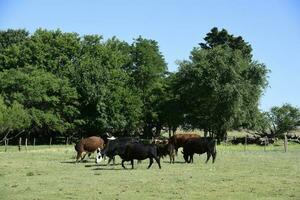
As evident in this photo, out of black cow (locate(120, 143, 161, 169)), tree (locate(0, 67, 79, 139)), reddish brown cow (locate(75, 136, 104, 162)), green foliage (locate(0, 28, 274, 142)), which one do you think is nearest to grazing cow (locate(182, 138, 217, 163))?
black cow (locate(120, 143, 161, 169))

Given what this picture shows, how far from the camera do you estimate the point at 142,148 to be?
25219 millimetres

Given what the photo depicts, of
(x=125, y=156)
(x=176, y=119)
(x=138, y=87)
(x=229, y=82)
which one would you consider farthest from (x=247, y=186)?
(x=138, y=87)

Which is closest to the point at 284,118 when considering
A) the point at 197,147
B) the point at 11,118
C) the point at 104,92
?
the point at 104,92

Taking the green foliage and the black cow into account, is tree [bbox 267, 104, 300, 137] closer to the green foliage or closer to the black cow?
the green foliage

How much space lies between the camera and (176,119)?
69125mm

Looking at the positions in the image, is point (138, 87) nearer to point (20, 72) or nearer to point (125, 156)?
point (20, 72)

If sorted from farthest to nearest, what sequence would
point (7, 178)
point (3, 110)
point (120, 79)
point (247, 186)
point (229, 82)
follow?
point (120, 79)
point (229, 82)
point (3, 110)
point (7, 178)
point (247, 186)

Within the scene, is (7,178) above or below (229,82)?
below

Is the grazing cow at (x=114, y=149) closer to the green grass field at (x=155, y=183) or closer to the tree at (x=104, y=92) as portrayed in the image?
the green grass field at (x=155, y=183)

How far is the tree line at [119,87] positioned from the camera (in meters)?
59.8

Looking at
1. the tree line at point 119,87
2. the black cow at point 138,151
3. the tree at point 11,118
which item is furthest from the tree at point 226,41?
the black cow at point 138,151

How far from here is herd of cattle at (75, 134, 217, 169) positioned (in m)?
25.2

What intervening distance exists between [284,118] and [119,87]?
28.0 m

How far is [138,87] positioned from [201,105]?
13.9m
